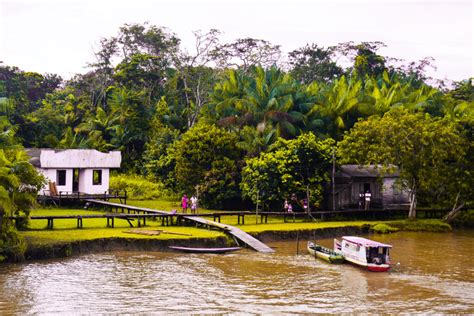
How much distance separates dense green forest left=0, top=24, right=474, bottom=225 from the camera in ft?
146

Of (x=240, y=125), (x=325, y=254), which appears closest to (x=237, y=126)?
(x=240, y=125)

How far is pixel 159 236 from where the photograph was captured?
118 ft

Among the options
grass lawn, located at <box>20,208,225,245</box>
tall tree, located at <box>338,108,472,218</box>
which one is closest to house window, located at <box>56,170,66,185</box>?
grass lawn, located at <box>20,208,225,245</box>

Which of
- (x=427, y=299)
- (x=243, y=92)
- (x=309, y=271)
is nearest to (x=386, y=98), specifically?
(x=243, y=92)

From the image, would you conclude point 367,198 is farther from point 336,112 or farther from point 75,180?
point 75,180

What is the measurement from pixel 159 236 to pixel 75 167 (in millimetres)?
16466

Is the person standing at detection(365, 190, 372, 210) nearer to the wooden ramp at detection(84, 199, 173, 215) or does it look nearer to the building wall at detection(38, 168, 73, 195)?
the wooden ramp at detection(84, 199, 173, 215)

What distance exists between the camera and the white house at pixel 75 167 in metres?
49.4

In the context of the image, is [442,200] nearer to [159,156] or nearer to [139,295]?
[159,156]

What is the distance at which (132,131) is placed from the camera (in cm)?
6581

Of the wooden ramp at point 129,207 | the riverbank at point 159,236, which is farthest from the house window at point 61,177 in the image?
the riverbank at point 159,236

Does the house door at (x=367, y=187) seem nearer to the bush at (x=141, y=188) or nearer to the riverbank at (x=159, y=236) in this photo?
the riverbank at (x=159, y=236)

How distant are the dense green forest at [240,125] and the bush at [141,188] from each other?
37.3 inches

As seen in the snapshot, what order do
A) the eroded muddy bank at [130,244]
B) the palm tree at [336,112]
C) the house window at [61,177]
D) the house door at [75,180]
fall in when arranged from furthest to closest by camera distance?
the palm tree at [336,112]
the house door at [75,180]
the house window at [61,177]
the eroded muddy bank at [130,244]
